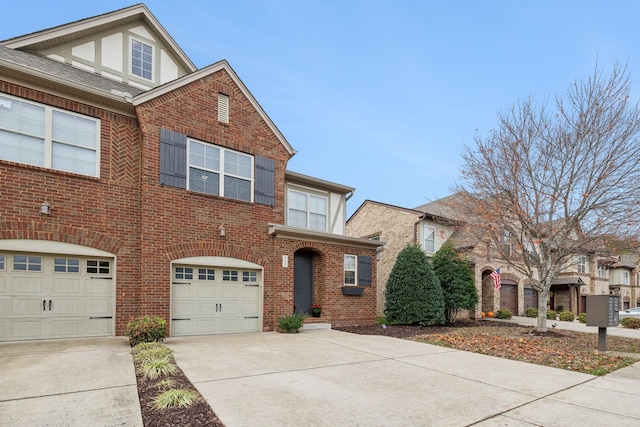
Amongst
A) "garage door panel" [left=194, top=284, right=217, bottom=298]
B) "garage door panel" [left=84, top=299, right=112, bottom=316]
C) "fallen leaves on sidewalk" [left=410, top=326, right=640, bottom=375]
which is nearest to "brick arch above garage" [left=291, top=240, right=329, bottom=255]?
"garage door panel" [left=194, top=284, right=217, bottom=298]

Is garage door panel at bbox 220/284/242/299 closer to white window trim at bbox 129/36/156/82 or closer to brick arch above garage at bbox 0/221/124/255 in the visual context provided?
brick arch above garage at bbox 0/221/124/255

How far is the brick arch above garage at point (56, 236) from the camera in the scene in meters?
8.61

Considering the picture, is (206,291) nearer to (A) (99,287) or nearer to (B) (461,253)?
(A) (99,287)

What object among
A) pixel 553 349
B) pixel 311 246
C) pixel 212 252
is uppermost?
pixel 311 246

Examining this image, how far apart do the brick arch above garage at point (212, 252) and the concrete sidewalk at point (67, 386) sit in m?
3.00

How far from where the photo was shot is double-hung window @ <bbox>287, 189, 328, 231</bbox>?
14859 millimetres

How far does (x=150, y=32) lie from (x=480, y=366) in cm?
1529

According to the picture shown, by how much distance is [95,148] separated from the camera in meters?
10.1

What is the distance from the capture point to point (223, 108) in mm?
12422

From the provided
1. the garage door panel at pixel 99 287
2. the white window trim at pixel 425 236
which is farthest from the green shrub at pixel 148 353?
the white window trim at pixel 425 236

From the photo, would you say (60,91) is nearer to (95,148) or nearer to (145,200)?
(95,148)

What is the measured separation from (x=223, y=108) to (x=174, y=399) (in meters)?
9.70

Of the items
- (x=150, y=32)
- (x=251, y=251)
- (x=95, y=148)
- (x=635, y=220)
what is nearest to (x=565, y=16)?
(x=635, y=220)

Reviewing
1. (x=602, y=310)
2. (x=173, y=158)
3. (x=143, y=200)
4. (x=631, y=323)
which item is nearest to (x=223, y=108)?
(x=173, y=158)
